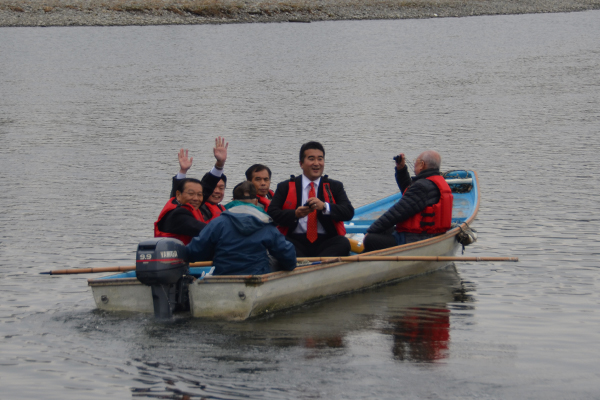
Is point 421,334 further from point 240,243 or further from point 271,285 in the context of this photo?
point 240,243

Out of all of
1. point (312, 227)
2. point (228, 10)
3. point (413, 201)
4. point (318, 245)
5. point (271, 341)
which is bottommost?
point (271, 341)

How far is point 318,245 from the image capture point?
9.19 metres

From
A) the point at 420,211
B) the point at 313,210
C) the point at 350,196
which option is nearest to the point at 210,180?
the point at 313,210

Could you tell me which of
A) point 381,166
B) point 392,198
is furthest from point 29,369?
point 381,166

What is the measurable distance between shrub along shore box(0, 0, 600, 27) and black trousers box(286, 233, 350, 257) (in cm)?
5623

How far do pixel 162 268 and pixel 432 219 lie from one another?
12.7 feet

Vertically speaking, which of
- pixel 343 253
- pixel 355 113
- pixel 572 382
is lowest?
pixel 572 382

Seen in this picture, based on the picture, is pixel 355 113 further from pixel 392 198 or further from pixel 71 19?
pixel 71 19

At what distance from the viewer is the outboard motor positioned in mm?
7625

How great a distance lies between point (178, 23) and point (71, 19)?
324 inches

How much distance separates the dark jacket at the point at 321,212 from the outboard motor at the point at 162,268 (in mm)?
1319

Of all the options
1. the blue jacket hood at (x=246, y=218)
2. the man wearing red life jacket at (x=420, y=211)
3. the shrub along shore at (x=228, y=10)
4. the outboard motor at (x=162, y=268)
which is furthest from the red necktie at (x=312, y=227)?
the shrub along shore at (x=228, y=10)

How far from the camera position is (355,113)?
2647 centimetres

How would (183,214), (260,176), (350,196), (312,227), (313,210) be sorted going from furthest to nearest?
1. (350,196)
2. (260,176)
3. (312,227)
4. (313,210)
5. (183,214)
